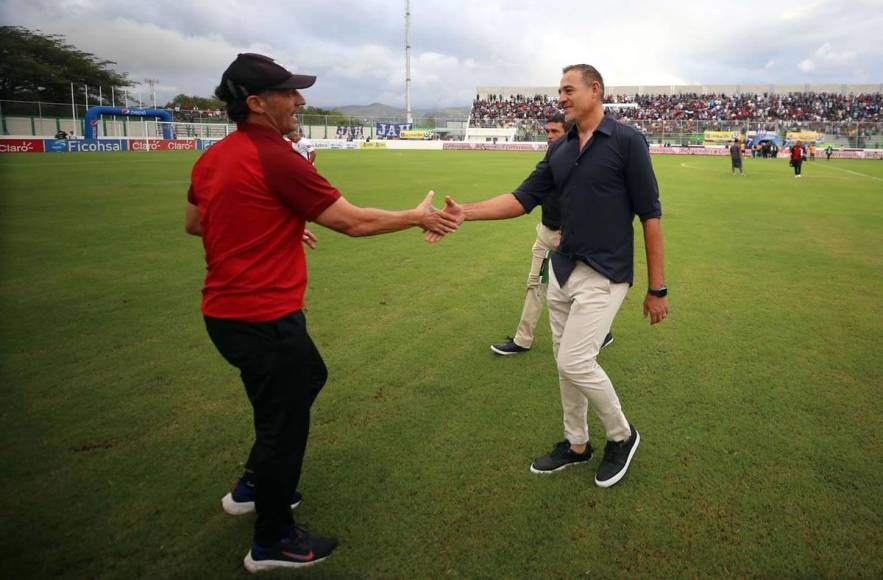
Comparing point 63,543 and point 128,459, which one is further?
point 128,459

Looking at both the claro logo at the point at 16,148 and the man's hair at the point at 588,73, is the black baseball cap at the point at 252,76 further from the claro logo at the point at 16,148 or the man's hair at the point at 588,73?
the claro logo at the point at 16,148

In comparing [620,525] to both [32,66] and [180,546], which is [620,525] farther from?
[32,66]

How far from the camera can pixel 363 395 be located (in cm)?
476

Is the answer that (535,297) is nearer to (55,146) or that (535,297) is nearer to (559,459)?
(559,459)

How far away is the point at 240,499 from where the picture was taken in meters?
3.31

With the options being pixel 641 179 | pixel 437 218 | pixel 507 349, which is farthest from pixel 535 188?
pixel 507 349

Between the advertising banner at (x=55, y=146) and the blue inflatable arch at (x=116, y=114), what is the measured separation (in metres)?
3.34

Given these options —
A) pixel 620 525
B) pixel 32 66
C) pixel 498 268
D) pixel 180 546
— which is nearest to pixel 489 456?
pixel 620 525

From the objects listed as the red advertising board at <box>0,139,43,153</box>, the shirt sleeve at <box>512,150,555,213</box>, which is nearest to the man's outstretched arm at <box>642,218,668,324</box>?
the shirt sleeve at <box>512,150,555,213</box>

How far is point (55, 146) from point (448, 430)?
136ft

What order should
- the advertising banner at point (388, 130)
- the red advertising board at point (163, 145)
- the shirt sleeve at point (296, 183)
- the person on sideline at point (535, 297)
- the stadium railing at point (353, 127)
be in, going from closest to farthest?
the shirt sleeve at point (296, 183)
the person on sideline at point (535, 297)
the stadium railing at point (353, 127)
the red advertising board at point (163, 145)
the advertising banner at point (388, 130)

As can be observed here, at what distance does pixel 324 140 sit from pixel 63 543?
5323cm

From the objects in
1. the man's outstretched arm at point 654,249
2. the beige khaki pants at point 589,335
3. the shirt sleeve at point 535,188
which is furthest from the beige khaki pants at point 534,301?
the man's outstretched arm at point 654,249

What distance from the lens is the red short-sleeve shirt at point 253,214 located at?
2.51 m
